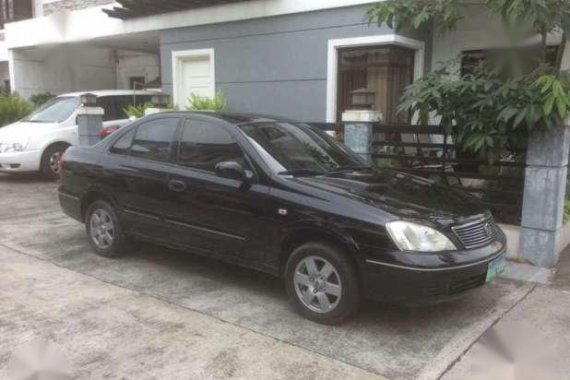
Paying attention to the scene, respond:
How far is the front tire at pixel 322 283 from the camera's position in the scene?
414 cm

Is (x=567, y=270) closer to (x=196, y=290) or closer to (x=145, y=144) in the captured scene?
(x=196, y=290)

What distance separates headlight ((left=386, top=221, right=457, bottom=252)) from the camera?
3961mm

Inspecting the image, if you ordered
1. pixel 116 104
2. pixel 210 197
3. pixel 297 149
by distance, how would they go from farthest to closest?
pixel 116 104, pixel 297 149, pixel 210 197

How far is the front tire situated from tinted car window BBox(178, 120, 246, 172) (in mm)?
982

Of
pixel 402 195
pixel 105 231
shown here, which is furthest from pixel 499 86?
pixel 105 231

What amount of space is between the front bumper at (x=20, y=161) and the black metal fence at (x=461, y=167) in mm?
6054

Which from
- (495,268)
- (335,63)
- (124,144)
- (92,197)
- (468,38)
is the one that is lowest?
(495,268)

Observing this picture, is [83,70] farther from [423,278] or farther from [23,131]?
[423,278]

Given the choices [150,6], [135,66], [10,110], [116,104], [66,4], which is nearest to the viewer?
[116,104]

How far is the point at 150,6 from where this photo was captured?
11.8 m

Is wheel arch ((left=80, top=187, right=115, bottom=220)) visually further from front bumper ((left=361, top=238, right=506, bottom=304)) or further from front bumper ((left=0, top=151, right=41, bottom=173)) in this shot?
front bumper ((left=0, top=151, right=41, bottom=173))

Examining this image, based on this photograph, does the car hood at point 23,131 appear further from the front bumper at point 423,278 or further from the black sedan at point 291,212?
the front bumper at point 423,278

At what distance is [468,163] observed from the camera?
6.47 m

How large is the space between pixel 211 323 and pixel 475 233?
6.91 feet
